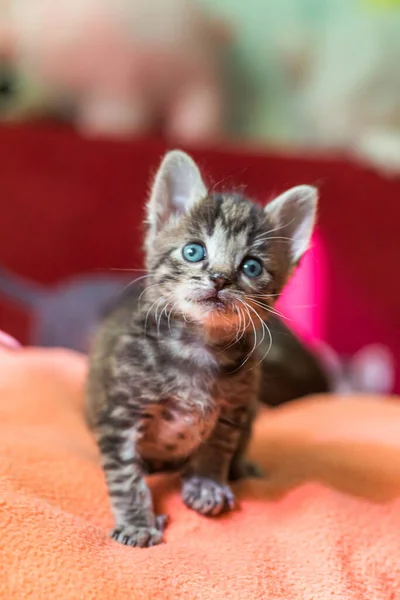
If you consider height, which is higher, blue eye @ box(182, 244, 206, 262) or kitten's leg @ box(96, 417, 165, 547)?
blue eye @ box(182, 244, 206, 262)

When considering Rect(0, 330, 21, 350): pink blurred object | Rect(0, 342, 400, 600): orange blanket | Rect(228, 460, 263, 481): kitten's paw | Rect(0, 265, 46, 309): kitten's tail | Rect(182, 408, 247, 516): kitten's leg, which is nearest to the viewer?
A: Rect(0, 342, 400, 600): orange blanket

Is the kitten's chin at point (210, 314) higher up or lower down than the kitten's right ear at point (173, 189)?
lower down

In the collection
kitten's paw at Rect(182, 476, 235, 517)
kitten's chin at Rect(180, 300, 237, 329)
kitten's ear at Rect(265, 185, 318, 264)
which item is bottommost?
kitten's paw at Rect(182, 476, 235, 517)

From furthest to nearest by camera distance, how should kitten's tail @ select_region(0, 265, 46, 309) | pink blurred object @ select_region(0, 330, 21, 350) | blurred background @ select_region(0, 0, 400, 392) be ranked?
blurred background @ select_region(0, 0, 400, 392) → kitten's tail @ select_region(0, 265, 46, 309) → pink blurred object @ select_region(0, 330, 21, 350)

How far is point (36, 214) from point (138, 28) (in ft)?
2.08

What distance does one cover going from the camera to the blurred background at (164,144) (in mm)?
1848

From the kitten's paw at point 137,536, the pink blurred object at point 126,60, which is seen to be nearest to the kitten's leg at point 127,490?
the kitten's paw at point 137,536

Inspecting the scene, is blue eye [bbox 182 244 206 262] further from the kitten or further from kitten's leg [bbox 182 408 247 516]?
kitten's leg [bbox 182 408 247 516]

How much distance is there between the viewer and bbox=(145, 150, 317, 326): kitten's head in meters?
0.81

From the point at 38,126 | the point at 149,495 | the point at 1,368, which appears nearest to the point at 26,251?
the point at 38,126

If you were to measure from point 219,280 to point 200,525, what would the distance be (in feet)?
1.06

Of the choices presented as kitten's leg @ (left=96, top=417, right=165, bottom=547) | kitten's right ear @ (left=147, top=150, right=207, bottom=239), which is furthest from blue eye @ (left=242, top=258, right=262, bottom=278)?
kitten's leg @ (left=96, top=417, right=165, bottom=547)

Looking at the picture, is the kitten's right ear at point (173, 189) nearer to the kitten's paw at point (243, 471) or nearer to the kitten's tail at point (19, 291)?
the kitten's paw at point (243, 471)

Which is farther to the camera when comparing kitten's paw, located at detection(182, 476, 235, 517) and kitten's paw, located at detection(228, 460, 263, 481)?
kitten's paw, located at detection(228, 460, 263, 481)
